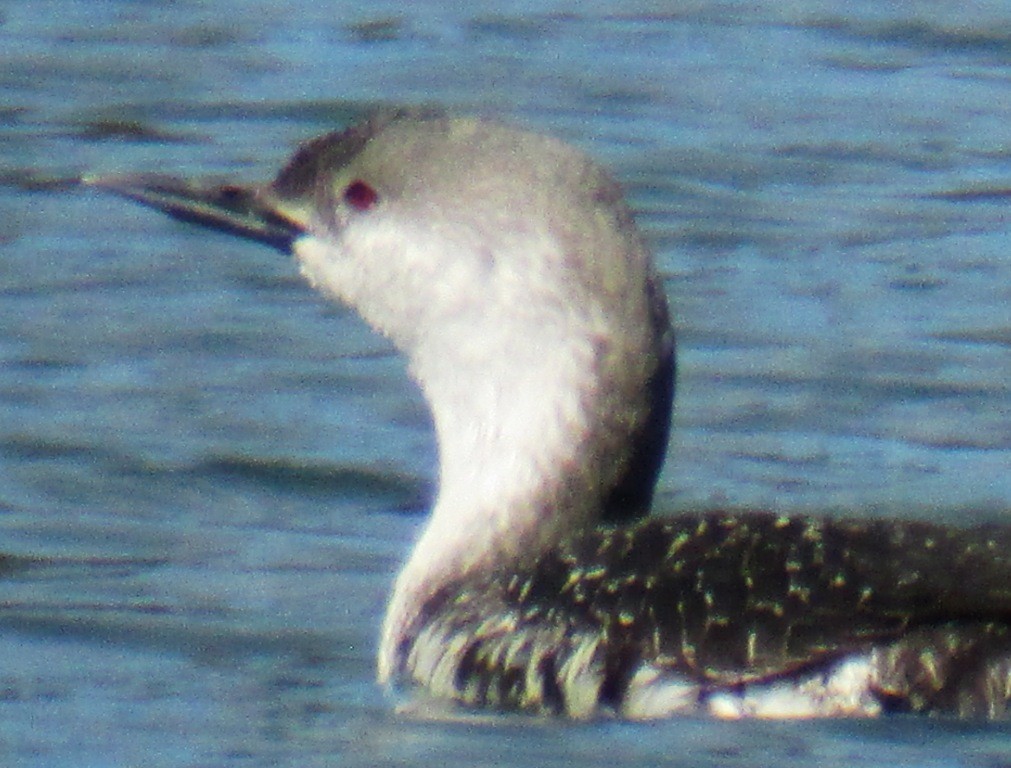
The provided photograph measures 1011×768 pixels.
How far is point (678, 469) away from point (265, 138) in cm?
369

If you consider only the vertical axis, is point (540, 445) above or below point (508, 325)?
below

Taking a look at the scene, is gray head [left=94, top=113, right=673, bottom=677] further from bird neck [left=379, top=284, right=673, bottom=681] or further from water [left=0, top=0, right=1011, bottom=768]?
water [left=0, top=0, right=1011, bottom=768]

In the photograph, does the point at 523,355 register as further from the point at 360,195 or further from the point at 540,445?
the point at 360,195

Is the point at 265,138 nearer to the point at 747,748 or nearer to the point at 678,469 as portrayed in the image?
the point at 678,469

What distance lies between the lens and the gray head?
8.02 metres

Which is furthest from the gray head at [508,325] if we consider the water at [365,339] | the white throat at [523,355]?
the water at [365,339]

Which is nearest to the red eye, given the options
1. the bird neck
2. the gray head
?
the gray head

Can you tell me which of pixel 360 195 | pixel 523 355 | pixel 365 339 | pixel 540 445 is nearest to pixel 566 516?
pixel 540 445

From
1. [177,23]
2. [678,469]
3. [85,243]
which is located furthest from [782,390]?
[177,23]

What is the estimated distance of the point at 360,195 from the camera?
8461 millimetres

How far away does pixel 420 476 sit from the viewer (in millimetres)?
10281

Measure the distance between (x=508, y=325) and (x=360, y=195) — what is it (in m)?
0.58

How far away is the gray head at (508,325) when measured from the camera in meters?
8.02

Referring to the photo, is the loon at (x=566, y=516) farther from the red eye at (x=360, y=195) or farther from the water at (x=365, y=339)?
the water at (x=365, y=339)
